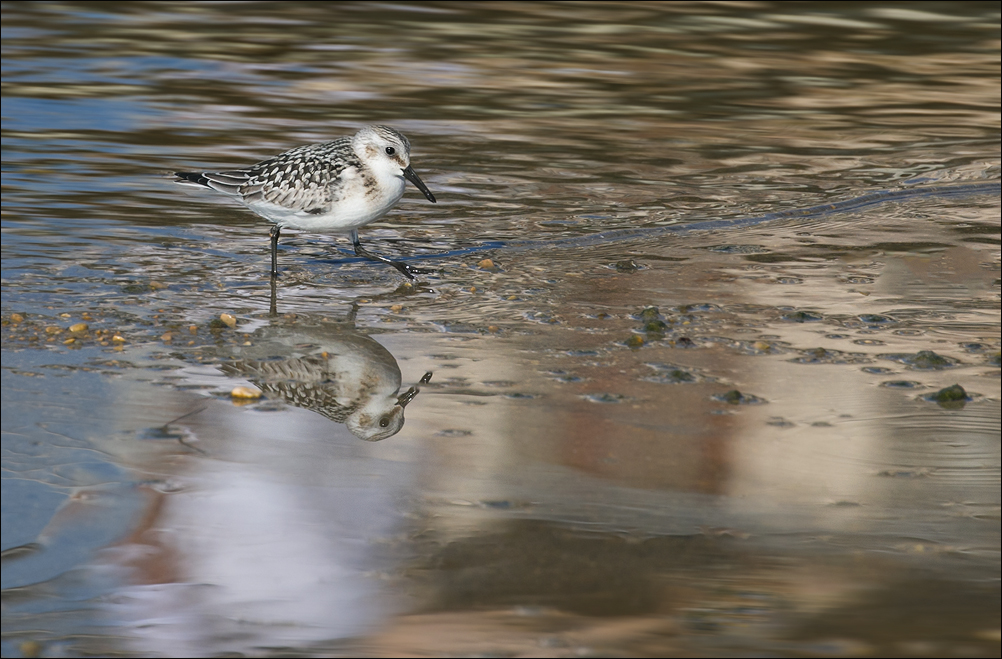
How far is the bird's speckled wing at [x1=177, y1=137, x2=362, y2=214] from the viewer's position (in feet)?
21.6

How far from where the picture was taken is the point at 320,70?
12617 millimetres

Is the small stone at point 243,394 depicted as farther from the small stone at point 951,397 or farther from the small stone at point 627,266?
the small stone at point 951,397

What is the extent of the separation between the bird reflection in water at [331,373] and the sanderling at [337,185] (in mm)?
819

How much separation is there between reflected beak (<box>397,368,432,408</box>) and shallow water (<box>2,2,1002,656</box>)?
44mm

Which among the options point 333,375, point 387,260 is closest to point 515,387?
point 333,375

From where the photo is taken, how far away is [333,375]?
5.31 m

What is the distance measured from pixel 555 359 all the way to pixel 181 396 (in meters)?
1.66

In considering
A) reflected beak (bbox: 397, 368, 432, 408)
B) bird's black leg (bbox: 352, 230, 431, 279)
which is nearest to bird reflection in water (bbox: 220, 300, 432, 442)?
reflected beak (bbox: 397, 368, 432, 408)

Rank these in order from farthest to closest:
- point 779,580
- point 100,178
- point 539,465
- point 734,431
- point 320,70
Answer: point 320,70 → point 100,178 → point 734,431 → point 539,465 → point 779,580

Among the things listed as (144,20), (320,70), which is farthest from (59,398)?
(144,20)

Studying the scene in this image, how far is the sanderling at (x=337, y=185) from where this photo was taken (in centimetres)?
656

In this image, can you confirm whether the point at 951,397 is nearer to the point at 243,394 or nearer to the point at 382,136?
the point at 243,394

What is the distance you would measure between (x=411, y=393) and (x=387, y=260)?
1.87m

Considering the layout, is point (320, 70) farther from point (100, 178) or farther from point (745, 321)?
point (745, 321)
